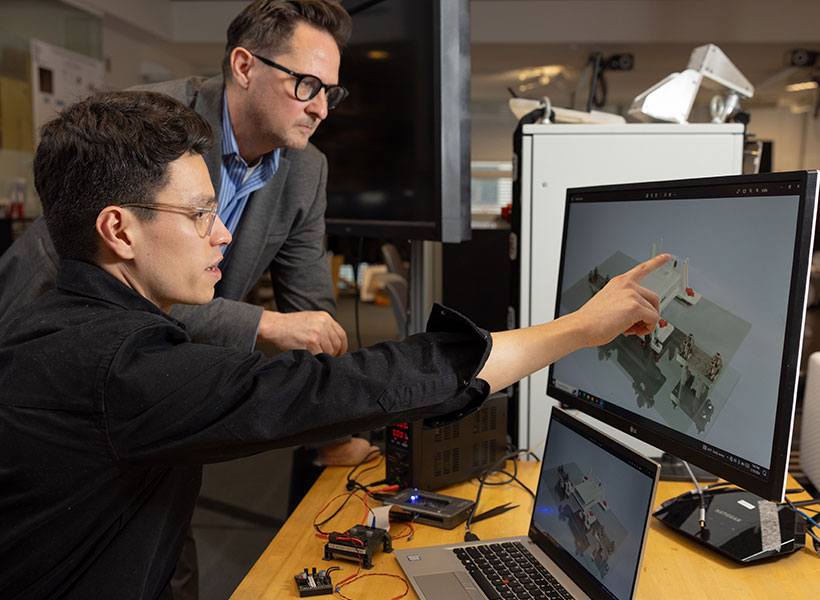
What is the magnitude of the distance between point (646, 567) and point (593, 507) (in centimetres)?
15

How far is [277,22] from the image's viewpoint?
5.19ft

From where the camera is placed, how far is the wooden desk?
1009mm

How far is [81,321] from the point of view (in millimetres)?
852

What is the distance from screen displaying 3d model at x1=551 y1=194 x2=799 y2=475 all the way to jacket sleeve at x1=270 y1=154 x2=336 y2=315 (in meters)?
0.85

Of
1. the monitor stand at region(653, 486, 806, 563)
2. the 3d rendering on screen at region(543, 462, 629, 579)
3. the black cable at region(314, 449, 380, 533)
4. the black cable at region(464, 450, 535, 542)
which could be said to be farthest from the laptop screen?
the black cable at region(314, 449, 380, 533)

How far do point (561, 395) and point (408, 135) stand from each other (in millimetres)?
756

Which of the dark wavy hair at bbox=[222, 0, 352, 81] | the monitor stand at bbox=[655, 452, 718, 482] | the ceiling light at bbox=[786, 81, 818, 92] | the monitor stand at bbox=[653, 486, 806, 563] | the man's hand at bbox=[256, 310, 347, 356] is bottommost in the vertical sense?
the monitor stand at bbox=[655, 452, 718, 482]

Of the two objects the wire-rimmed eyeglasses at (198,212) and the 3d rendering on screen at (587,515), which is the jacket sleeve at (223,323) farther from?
the 3d rendering on screen at (587,515)

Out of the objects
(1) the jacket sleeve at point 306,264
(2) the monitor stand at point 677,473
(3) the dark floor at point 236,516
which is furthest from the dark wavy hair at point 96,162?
(3) the dark floor at point 236,516

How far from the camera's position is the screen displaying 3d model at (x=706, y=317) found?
2.90 ft

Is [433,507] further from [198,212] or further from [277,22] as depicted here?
[277,22]

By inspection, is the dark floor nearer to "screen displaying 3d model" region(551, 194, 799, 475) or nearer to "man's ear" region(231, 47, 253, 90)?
"man's ear" region(231, 47, 253, 90)

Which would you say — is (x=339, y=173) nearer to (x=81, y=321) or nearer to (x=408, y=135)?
(x=408, y=135)

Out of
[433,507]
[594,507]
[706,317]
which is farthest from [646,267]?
[433,507]
